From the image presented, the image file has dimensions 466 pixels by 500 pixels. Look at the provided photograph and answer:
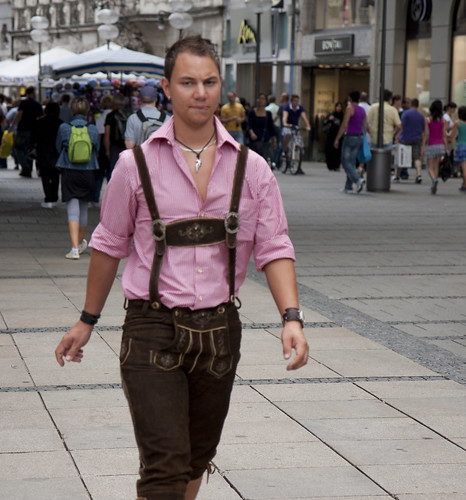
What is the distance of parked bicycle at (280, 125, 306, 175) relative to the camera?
26281 millimetres

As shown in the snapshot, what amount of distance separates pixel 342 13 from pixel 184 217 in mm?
32859

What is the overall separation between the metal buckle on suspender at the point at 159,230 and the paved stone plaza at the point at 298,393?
1.35 m

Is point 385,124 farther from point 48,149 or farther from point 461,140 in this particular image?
point 48,149

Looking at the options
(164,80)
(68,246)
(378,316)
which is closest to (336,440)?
(164,80)

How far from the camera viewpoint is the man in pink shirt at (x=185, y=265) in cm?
327

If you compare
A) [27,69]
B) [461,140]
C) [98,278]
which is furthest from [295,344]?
[27,69]

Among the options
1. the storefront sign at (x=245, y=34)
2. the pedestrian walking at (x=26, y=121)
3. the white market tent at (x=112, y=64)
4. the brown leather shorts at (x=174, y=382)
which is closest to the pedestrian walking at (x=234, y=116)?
the white market tent at (x=112, y=64)

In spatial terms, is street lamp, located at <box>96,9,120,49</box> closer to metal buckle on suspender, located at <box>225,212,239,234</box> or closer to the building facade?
the building facade

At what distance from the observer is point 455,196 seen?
21.1m

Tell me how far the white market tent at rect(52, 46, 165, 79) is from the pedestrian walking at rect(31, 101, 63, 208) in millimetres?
6243

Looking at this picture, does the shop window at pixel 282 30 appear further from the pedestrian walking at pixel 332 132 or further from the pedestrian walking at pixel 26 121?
the pedestrian walking at pixel 26 121

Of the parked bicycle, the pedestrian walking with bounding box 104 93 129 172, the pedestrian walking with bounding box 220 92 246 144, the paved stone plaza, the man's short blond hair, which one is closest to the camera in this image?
the paved stone plaza

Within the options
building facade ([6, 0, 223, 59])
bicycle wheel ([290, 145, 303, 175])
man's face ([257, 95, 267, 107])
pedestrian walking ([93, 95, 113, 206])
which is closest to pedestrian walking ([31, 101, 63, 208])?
pedestrian walking ([93, 95, 113, 206])

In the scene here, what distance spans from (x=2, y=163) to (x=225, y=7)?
1652cm
